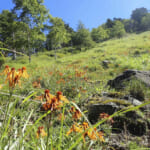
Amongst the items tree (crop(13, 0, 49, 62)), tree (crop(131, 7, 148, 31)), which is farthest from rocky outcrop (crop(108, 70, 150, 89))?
tree (crop(131, 7, 148, 31))

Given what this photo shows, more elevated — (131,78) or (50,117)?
(131,78)

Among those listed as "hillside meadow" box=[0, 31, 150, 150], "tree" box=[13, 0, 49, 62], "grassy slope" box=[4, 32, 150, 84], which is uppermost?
"tree" box=[13, 0, 49, 62]

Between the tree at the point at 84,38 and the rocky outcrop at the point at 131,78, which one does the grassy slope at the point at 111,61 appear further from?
the tree at the point at 84,38

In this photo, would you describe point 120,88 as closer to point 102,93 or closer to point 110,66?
point 102,93

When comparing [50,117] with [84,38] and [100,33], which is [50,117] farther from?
[100,33]

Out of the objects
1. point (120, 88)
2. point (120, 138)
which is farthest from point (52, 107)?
point (120, 88)

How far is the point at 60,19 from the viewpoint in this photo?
2408 cm

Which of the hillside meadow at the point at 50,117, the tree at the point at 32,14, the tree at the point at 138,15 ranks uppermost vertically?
the tree at the point at 138,15

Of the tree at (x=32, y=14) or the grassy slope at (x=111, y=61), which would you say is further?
the tree at (x=32, y=14)

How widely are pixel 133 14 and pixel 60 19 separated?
150 feet

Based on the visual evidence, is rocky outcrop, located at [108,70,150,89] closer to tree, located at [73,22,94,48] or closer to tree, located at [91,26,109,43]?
tree, located at [73,22,94,48]

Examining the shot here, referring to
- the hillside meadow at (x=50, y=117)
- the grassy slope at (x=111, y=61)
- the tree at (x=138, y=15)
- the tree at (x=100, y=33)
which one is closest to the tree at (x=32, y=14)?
the grassy slope at (x=111, y=61)

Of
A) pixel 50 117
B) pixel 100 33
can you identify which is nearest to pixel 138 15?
pixel 100 33

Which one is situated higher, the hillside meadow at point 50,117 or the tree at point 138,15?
the tree at point 138,15
